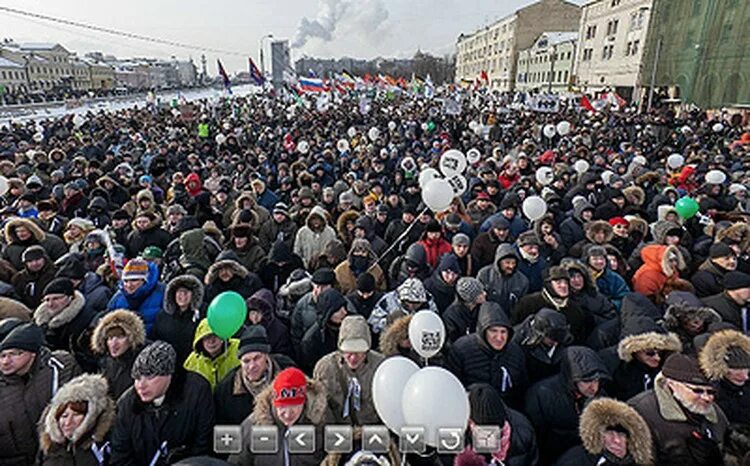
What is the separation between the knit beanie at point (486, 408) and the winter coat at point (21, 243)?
219 inches

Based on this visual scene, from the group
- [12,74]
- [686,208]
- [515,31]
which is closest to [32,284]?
[686,208]

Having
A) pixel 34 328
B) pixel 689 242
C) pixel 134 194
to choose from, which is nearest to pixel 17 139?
pixel 134 194

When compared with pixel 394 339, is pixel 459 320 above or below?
below

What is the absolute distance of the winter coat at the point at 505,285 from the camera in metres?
4.78

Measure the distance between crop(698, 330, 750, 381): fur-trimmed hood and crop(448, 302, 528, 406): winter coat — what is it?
1.17m

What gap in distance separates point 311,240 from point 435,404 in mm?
4603

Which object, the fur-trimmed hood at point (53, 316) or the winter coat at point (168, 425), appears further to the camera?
the fur-trimmed hood at point (53, 316)

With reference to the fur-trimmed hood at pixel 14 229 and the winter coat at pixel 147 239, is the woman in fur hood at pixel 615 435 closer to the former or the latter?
the winter coat at pixel 147 239

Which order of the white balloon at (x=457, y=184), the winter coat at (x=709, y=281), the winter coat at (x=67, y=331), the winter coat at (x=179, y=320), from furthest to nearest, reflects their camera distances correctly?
1. the white balloon at (x=457, y=184)
2. the winter coat at (x=709, y=281)
3. the winter coat at (x=179, y=320)
4. the winter coat at (x=67, y=331)

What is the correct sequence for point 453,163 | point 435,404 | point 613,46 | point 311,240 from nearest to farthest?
point 435,404
point 311,240
point 453,163
point 613,46

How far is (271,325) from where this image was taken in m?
4.22

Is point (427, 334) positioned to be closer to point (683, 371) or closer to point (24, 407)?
point (683, 371)

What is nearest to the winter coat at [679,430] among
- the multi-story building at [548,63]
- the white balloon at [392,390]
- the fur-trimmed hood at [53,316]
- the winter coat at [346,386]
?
the white balloon at [392,390]

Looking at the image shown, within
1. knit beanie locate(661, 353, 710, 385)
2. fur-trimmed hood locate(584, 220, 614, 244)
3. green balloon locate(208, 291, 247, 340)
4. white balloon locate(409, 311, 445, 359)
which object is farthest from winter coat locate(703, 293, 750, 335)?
green balloon locate(208, 291, 247, 340)
